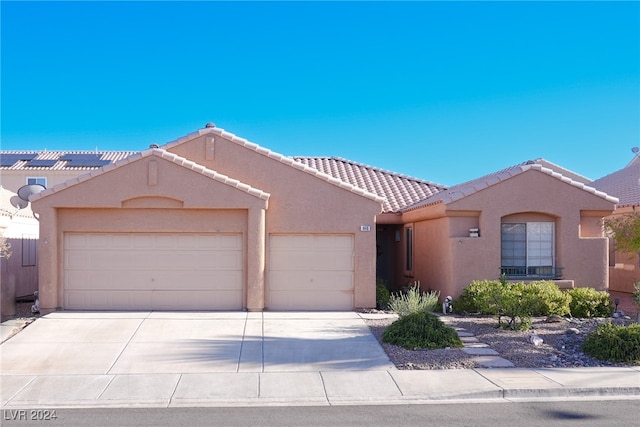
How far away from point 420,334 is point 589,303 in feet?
19.1

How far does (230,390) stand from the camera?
30.0 feet

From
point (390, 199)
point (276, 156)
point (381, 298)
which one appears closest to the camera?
point (276, 156)

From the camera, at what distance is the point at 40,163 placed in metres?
34.8

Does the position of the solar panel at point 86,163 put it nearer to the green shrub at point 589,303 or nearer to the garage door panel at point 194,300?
the garage door panel at point 194,300

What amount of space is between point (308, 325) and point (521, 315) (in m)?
4.57

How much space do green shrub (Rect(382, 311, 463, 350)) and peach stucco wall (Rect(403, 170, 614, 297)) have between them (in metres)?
3.86

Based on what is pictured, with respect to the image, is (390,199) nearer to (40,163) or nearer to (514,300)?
(514,300)

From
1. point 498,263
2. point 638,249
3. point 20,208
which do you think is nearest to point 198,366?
point 498,263

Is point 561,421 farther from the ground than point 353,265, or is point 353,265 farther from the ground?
point 353,265

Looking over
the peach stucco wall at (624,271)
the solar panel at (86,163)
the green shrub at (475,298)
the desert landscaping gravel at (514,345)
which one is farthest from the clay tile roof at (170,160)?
the solar panel at (86,163)

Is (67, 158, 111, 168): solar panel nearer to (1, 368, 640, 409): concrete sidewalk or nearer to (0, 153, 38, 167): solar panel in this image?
(0, 153, 38, 167): solar panel

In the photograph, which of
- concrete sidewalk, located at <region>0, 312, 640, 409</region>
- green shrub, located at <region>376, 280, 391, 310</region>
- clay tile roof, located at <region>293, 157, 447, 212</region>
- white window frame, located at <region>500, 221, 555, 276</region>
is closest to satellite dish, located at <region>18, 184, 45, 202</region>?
concrete sidewalk, located at <region>0, 312, 640, 409</region>

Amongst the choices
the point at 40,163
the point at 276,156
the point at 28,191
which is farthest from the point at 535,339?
the point at 40,163

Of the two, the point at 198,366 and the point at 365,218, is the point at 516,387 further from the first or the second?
the point at 365,218
